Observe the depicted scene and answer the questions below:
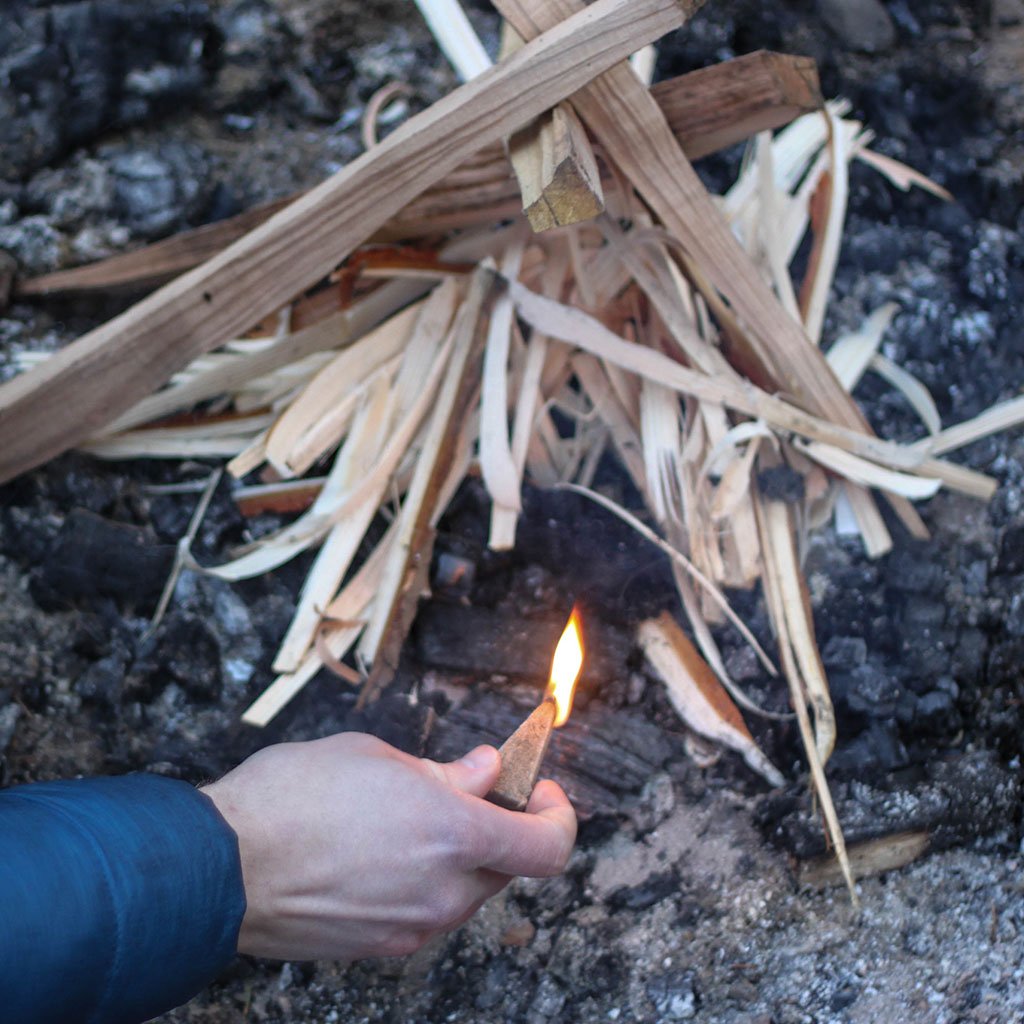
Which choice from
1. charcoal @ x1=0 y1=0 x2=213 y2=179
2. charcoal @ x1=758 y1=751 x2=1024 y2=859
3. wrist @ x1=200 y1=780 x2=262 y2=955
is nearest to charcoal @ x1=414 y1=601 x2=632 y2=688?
charcoal @ x1=758 y1=751 x2=1024 y2=859

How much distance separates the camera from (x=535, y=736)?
4.32 ft

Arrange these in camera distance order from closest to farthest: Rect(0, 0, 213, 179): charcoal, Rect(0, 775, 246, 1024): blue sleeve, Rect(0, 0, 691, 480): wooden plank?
Rect(0, 775, 246, 1024): blue sleeve → Rect(0, 0, 691, 480): wooden plank → Rect(0, 0, 213, 179): charcoal

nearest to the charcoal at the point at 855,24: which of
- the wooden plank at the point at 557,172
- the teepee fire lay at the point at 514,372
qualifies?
the teepee fire lay at the point at 514,372

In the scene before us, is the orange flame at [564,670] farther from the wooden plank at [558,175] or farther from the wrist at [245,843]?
the wooden plank at [558,175]

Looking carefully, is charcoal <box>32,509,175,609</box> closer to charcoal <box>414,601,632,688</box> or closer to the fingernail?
charcoal <box>414,601,632,688</box>

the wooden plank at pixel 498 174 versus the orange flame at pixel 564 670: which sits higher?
the wooden plank at pixel 498 174

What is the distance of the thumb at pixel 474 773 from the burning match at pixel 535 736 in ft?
0.04

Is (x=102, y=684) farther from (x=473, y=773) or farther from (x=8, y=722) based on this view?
(x=473, y=773)

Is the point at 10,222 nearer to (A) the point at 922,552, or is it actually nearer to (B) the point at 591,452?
(B) the point at 591,452

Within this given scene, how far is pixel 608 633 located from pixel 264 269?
962 mm

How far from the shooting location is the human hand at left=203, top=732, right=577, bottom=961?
1265 millimetres

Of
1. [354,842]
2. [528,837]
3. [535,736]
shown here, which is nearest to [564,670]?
[535,736]

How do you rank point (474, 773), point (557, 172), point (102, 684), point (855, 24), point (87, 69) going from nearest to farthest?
point (474, 773)
point (557, 172)
point (102, 684)
point (87, 69)
point (855, 24)

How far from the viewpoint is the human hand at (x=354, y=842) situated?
49.8 inches
